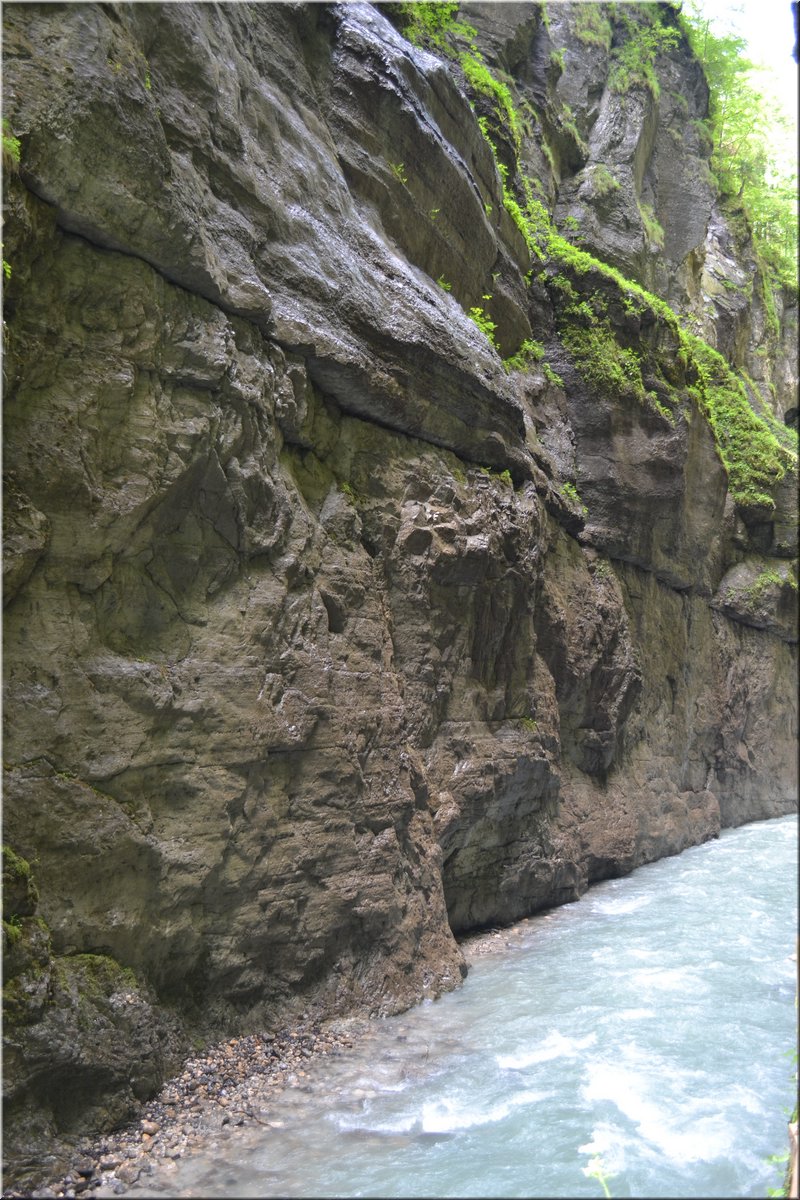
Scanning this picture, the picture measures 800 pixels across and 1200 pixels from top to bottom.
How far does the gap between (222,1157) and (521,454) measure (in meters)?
7.27

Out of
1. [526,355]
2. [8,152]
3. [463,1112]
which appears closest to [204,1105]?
[463,1112]

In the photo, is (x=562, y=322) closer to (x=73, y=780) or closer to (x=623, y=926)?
(x=623, y=926)

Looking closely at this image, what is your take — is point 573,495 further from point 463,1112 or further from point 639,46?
point 639,46

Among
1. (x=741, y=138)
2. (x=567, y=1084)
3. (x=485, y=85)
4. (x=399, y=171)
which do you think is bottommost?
(x=567, y=1084)

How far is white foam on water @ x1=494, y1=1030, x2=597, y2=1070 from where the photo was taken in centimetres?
499

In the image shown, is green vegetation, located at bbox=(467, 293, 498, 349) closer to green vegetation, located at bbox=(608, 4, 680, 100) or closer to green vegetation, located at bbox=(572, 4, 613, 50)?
green vegetation, located at bbox=(608, 4, 680, 100)

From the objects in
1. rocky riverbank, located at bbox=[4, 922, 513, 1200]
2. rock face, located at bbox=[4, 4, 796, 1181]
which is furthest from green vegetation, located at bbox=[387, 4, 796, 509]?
rocky riverbank, located at bbox=[4, 922, 513, 1200]

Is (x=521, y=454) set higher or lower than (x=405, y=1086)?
higher

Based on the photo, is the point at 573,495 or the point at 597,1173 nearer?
the point at 597,1173

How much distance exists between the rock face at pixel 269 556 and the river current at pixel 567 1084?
2.29 ft

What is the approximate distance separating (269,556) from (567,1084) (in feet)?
12.1

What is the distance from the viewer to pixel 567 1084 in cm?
450

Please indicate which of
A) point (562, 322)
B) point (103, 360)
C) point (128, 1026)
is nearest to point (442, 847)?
point (128, 1026)

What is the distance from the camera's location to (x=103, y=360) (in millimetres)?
4883
